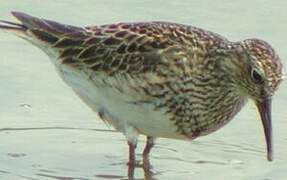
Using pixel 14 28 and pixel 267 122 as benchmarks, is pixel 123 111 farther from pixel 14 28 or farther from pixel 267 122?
pixel 14 28

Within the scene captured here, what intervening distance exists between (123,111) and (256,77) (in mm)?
1119

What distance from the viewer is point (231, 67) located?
10.3 metres

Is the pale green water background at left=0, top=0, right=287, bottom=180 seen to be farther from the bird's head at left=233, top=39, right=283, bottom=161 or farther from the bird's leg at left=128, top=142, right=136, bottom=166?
the bird's head at left=233, top=39, right=283, bottom=161

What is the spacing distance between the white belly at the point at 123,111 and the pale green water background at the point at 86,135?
0.38 meters

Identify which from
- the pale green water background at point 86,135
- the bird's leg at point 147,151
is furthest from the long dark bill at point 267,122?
the bird's leg at point 147,151

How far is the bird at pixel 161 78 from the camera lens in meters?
10.3

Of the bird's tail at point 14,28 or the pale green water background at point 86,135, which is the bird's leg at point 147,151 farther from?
the bird's tail at point 14,28

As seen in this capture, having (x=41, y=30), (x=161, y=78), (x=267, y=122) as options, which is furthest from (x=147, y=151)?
(x=41, y=30)

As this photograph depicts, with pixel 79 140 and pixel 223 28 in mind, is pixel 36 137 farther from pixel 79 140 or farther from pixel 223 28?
pixel 223 28

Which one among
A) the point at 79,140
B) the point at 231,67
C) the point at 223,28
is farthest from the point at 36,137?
the point at 223,28

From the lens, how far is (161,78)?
10.3 metres

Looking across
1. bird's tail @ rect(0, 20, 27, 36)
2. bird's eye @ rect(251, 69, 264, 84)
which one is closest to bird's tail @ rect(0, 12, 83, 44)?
bird's tail @ rect(0, 20, 27, 36)

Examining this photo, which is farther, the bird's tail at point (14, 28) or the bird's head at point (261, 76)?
the bird's tail at point (14, 28)

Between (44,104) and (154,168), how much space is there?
1.30 metres
